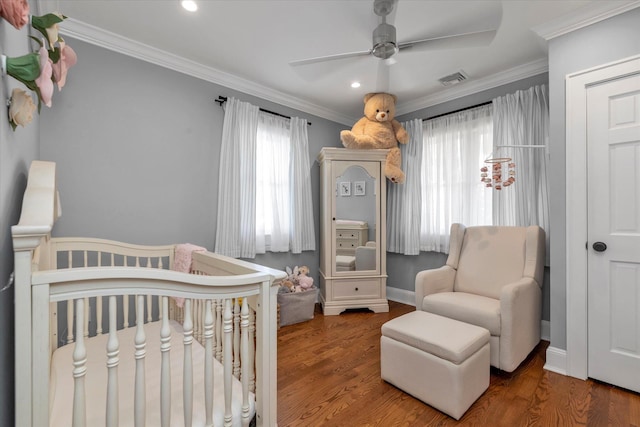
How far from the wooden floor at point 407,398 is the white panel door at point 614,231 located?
22cm

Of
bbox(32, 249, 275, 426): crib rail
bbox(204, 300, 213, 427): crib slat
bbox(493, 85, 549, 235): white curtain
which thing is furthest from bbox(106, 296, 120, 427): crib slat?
bbox(493, 85, 549, 235): white curtain

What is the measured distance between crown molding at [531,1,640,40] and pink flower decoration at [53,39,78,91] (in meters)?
2.76

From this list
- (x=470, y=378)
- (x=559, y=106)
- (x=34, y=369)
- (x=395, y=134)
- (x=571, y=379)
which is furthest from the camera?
(x=395, y=134)

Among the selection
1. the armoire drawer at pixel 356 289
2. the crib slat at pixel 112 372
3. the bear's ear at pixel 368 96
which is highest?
the bear's ear at pixel 368 96

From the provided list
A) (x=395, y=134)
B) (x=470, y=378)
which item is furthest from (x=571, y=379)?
(x=395, y=134)

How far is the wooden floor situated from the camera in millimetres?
1520

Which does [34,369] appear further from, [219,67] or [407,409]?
[219,67]

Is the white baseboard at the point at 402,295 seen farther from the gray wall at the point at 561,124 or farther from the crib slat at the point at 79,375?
the crib slat at the point at 79,375

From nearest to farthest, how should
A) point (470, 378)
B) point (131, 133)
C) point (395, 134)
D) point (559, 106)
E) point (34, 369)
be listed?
A: point (34, 369) < point (470, 378) < point (559, 106) < point (131, 133) < point (395, 134)

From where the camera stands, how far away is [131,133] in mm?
2244

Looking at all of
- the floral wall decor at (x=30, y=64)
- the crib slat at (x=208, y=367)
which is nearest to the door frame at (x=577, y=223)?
the crib slat at (x=208, y=367)

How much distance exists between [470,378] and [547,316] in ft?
4.87

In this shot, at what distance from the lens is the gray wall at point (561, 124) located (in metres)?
1.88

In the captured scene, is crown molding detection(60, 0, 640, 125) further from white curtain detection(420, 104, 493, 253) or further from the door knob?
the door knob
